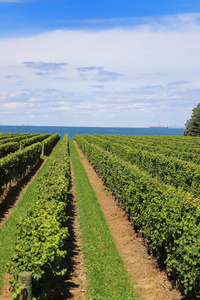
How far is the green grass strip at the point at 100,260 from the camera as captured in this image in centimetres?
747

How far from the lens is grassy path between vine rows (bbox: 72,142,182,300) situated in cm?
751

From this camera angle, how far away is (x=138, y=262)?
931 cm

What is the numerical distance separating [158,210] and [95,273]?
2747mm

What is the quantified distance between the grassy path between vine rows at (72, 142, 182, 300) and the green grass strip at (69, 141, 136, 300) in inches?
10.4

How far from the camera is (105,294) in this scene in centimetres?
732

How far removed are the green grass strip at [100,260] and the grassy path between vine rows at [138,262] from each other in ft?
0.87

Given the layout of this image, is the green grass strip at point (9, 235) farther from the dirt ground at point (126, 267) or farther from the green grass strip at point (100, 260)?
the green grass strip at point (100, 260)

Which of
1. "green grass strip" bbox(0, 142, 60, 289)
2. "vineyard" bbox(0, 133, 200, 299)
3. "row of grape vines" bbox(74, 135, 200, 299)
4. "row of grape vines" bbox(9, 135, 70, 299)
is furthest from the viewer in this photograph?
"green grass strip" bbox(0, 142, 60, 289)

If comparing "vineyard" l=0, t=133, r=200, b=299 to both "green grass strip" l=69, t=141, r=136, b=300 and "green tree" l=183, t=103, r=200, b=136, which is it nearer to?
"green grass strip" l=69, t=141, r=136, b=300

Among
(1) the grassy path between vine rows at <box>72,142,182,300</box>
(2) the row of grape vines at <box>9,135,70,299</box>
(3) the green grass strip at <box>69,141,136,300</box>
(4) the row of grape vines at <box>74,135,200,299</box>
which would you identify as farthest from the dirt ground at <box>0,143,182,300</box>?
(2) the row of grape vines at <box>9,135,70,299</box>

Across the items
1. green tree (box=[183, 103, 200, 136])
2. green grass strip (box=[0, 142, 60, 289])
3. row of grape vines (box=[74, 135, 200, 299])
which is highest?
green tree (box=[183, 103, 200, 136])

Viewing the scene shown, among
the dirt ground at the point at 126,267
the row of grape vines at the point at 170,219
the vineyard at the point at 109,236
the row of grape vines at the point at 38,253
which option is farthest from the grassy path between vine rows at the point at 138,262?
the row of grape vines at the point at 38,253

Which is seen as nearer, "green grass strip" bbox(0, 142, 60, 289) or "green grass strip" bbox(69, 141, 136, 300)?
"green grass strip" bbox(69, 141, 136, 300)

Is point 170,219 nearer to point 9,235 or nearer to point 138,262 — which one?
point 138,262
